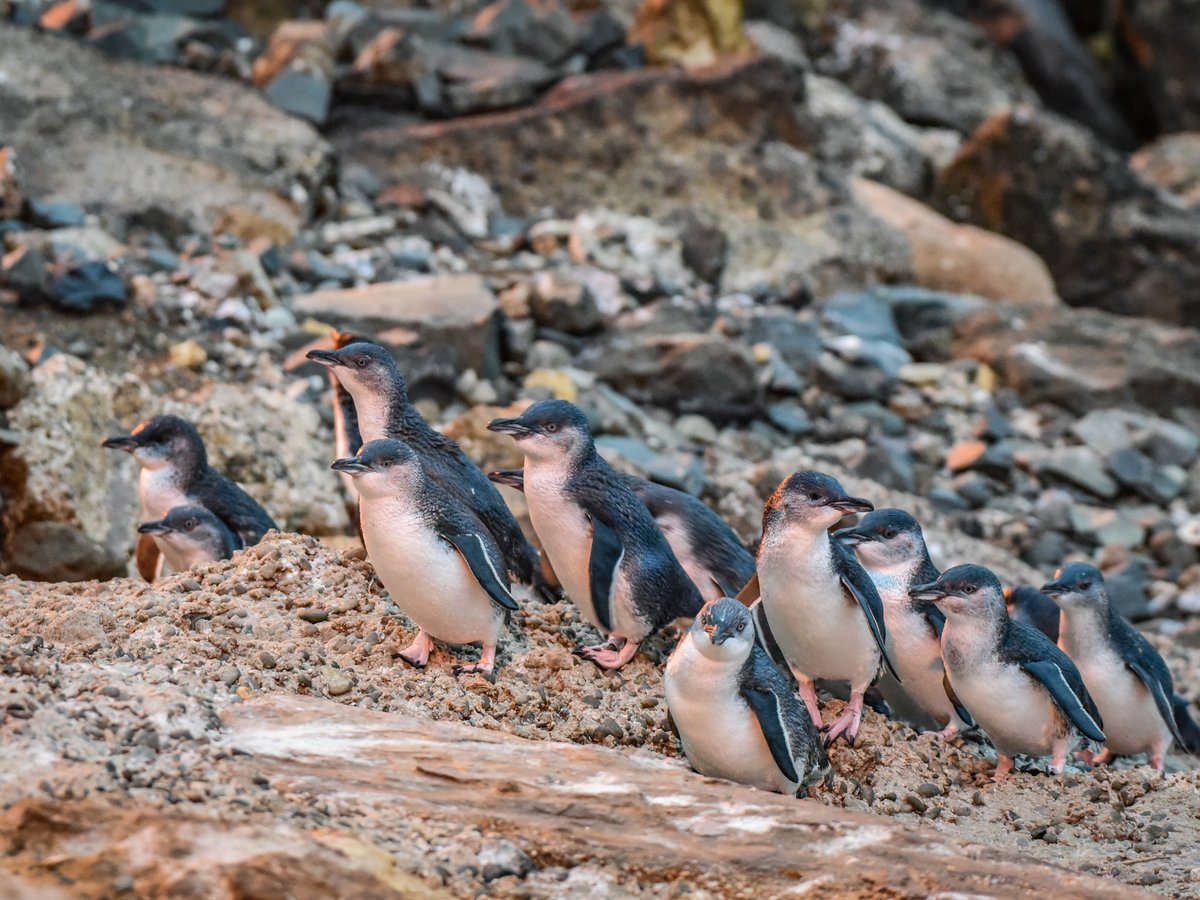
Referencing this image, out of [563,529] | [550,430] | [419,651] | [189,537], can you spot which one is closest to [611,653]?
[563,529]

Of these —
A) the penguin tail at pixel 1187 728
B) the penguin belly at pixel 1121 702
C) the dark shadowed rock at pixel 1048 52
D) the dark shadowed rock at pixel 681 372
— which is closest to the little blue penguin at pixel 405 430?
the penguin belly at pixel 1121 702

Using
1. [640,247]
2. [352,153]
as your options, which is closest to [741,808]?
[640,247]

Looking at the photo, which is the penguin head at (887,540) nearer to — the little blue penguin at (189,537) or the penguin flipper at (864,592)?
the penguin flipper at (864,592)

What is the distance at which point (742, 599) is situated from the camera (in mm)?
5863

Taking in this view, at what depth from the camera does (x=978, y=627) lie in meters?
5.42

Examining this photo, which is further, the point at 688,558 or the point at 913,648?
the point at 688,558

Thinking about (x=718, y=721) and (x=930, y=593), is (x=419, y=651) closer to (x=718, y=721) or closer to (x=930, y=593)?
(x=718, y=721)

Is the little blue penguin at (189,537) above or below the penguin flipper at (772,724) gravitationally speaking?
below

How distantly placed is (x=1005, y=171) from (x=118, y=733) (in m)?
13.6

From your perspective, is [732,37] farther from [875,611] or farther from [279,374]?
[875,611]

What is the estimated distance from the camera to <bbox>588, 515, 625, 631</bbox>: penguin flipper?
5.38 meters

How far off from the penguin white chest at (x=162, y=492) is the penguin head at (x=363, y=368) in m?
1.21

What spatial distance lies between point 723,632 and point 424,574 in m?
1.10

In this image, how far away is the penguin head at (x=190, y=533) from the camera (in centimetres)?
638
